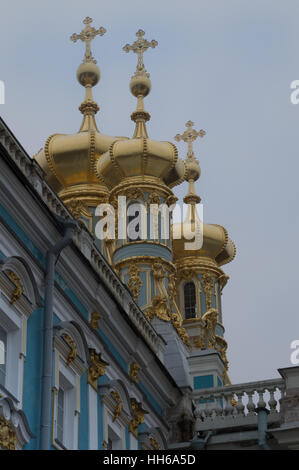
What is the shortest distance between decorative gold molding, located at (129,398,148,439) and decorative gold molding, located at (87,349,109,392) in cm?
133

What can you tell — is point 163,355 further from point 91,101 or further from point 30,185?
point 91,101

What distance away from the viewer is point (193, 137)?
38.9 metres

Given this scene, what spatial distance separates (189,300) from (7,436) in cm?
2337

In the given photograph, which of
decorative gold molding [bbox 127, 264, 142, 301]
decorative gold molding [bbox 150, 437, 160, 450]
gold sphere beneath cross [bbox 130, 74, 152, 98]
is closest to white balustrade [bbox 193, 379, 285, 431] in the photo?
decorative gold molding [bbox 150, 437, 160, 450]

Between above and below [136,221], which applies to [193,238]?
Result: above

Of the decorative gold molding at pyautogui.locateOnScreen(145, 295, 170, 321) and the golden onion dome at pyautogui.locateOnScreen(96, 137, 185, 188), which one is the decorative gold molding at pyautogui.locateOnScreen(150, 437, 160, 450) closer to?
the decorative gold molding at pyautogui.locateOnScreen(145, 295, 170, 321)

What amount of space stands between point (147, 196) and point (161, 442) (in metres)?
11.7

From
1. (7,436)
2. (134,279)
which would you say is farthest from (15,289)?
(134,279)

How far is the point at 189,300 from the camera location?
37.2m

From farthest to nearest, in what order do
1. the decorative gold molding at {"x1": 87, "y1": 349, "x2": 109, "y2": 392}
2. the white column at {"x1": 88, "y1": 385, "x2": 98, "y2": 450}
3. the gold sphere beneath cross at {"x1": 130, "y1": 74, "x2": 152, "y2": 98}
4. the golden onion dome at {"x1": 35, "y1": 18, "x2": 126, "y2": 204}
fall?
the gold sphere beneath cross at {"x1": 130, "y1": 74, "x2": 152, "y2": 98} < the golden onion dome at {"x1": 35, "y1": 18, "x2": 126, "y2": 204} < the decorative gold molding at {"x1": 87, "y1": 349, "x2": 109, "y2": 392} < the white column at {"x1": 88, "y1": 385, "x2": 98, "y2": 450}

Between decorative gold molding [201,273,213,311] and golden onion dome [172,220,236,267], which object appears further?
golden onion dome [172,220,236,267]

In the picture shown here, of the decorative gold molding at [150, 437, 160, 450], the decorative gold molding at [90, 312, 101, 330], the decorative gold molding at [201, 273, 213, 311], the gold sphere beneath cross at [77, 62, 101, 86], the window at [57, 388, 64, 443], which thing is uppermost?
the gold sphere beneath cross at [77, 62, 101, 86]

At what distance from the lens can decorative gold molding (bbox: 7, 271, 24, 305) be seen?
14.9 meters

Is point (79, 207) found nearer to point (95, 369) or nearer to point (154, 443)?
point (154, 443)
